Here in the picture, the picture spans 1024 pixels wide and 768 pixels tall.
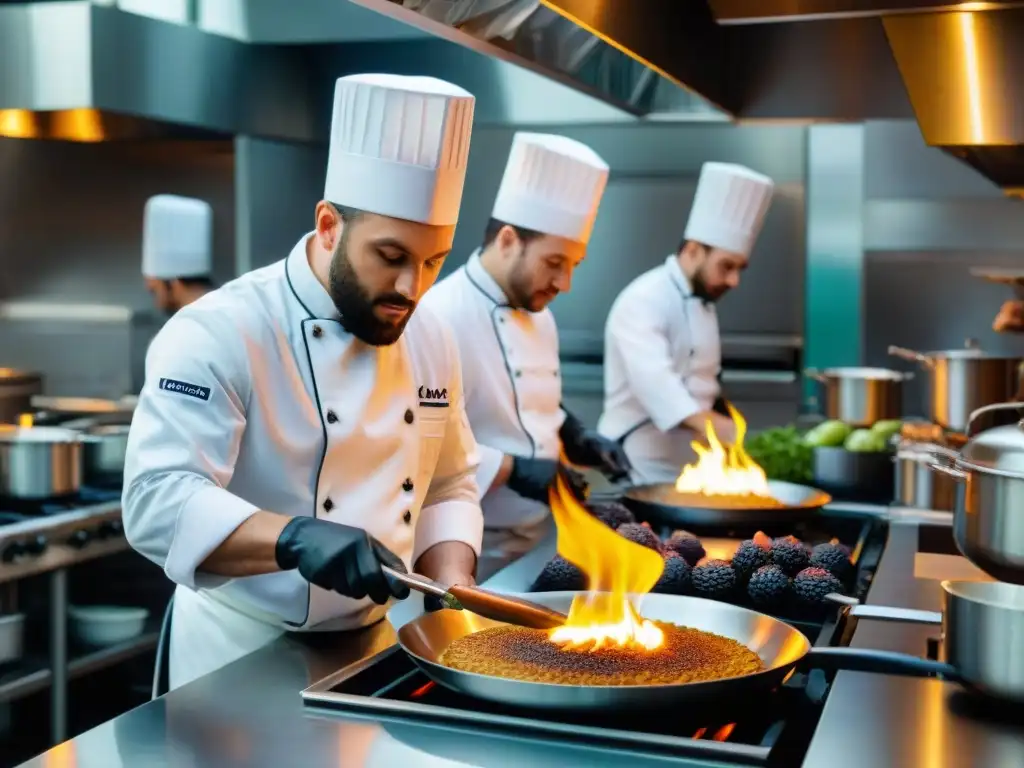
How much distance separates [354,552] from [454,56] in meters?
4.26

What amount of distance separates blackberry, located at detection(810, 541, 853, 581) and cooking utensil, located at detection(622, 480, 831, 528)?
1.42 feet

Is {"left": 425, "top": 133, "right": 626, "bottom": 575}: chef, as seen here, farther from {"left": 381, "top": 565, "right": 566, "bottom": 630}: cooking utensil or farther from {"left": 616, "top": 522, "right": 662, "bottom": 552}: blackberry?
{"left": 381, "top": 565, "right": 566, "bottom": 630}: cooking utensil

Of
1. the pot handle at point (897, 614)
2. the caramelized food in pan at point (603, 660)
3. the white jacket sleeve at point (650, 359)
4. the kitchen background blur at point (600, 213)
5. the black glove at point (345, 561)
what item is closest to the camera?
the caramelized food in pan at point (603, 660)

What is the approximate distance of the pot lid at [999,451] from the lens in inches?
55.9

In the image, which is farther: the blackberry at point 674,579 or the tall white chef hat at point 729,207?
the tall white chef hat at point 729,207

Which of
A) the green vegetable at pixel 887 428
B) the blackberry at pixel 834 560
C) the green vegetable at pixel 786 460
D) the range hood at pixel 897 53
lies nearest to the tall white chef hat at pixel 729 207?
the range hood at pixel 897 53

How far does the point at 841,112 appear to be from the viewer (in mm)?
4953

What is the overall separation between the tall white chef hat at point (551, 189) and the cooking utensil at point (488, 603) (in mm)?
1773

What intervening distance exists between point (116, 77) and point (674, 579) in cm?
292

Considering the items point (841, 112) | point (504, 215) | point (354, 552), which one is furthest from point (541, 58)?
point (841, 112)

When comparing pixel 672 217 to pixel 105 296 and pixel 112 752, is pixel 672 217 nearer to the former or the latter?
pixel 105 296

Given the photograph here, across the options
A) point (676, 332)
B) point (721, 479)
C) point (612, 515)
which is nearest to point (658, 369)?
point (676, 332)

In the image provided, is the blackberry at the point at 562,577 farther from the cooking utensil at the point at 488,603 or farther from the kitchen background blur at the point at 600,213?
the kitchen background blur at the point at 600,213

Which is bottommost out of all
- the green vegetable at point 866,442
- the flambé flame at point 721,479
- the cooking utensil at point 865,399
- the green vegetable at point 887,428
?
the flambé flame at point 721,479
